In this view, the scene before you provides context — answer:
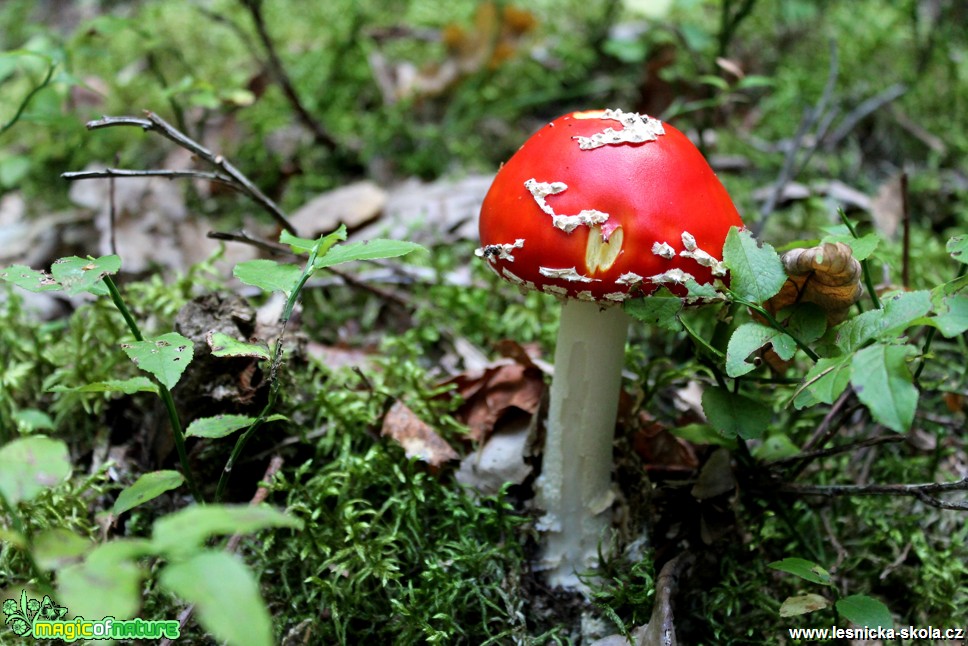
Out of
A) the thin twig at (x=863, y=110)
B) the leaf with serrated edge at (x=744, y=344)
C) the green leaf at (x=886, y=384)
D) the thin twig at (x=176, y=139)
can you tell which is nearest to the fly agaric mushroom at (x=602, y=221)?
the leaf with serrated edge at (x=744, y=344)

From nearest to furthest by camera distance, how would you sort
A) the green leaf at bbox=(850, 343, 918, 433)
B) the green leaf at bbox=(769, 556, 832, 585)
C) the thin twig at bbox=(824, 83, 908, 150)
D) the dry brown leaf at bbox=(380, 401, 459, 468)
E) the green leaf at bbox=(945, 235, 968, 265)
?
1. the green leaf at bbox=(850, 343, 918, 433)
2. the green leaf at bbox=(945, 235, 968, 265)
3. the green leaf at bbox=(769, 556, 832, 585)
4. the dry brown leaf at bbox=(380, 401, 459, 468)
5. the thin twig at bbox=(824, 83, 908, 150)

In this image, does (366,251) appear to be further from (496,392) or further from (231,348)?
(496,392)

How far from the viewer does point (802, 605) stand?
5.61 feet

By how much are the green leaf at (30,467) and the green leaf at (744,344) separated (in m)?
1.17

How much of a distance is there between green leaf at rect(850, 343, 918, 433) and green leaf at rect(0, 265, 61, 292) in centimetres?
153

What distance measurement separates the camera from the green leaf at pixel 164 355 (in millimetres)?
1489

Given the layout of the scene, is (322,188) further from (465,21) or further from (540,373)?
(540,373)

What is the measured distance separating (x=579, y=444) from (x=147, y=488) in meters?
1.07

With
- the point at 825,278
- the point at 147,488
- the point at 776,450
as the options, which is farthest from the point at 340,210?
the point at 825,278

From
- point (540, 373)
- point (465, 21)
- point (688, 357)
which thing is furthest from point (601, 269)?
point (465, 21)

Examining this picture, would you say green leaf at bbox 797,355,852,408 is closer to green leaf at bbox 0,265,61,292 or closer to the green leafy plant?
the green leafy plant

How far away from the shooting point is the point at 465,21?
420 cm

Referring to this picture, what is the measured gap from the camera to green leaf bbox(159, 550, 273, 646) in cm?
87

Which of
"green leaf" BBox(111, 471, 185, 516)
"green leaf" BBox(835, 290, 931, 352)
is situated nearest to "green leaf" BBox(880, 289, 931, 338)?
"green leaf" BBox(835, 290, 931, 352)
